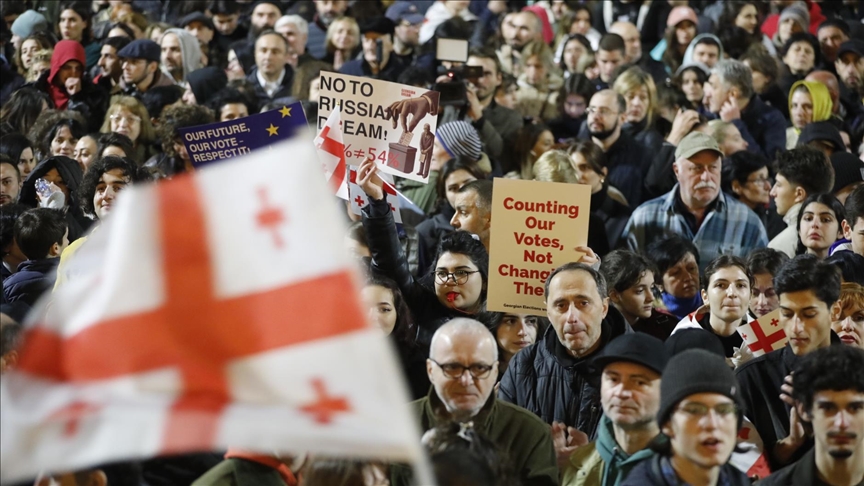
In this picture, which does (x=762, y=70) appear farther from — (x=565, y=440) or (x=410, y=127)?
(x=565, y=440)

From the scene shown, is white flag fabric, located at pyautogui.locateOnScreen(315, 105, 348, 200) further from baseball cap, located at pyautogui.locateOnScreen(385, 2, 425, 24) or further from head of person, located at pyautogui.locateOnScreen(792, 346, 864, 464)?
baseball cap, located at pyautogui.locateOnScreen(385, 2, 425, 24)

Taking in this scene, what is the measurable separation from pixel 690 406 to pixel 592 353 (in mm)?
1528

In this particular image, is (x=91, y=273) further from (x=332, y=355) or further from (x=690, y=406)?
(x=690, y=406)

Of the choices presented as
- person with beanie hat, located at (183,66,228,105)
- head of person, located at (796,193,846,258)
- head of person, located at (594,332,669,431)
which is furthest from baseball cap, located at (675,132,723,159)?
person with beanie hat, located at (183,66,228,105)

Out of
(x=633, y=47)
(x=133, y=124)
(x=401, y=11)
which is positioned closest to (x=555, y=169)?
(x=133, y=124)

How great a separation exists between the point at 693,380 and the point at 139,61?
787 centimetres

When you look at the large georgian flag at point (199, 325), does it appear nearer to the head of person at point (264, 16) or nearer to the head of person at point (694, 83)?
the head of person at point (694, 83)

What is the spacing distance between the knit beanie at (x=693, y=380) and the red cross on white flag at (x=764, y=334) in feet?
5.10

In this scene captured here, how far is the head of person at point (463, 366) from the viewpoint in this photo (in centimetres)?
516

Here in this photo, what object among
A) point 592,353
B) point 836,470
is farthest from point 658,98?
point 836,470

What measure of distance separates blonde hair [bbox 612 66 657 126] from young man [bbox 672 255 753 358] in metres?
3.87

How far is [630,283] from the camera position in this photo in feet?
23.6

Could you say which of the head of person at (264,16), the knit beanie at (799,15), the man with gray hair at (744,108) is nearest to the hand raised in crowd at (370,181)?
the man with gray hair at (744,108)

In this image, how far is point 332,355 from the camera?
10.8ft
